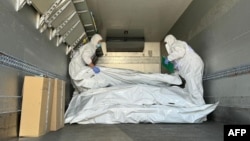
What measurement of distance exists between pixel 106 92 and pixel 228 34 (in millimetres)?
1826

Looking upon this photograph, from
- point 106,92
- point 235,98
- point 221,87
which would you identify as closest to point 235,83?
point 235,98

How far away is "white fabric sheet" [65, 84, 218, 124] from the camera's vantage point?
3.27 metres

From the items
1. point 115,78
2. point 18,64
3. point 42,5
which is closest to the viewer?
point 18,64

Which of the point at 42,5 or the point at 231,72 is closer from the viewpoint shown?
the point at 42,5

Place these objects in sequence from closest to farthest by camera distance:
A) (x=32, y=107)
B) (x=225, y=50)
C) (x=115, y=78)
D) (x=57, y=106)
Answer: (x=32, y=107)
(x=57, y=106)
(x=225, y=50)
(x=115, y=78)

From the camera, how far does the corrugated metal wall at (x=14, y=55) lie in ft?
6.55

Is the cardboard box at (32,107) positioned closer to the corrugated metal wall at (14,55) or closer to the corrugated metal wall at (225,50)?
the corrugated metal wall at (14,55)

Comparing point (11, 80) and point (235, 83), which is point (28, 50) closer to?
point (11, 80)

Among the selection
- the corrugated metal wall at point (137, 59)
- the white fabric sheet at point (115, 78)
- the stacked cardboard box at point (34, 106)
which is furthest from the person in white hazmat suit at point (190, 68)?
the corrugated metal wall at point (137, 59)

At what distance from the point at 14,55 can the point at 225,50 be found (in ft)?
8.22

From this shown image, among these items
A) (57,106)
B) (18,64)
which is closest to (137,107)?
(57,106)

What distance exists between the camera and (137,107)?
3342mm

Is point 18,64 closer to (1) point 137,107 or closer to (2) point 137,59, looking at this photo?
(1) point 137,107

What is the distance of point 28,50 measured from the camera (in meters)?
2.62
